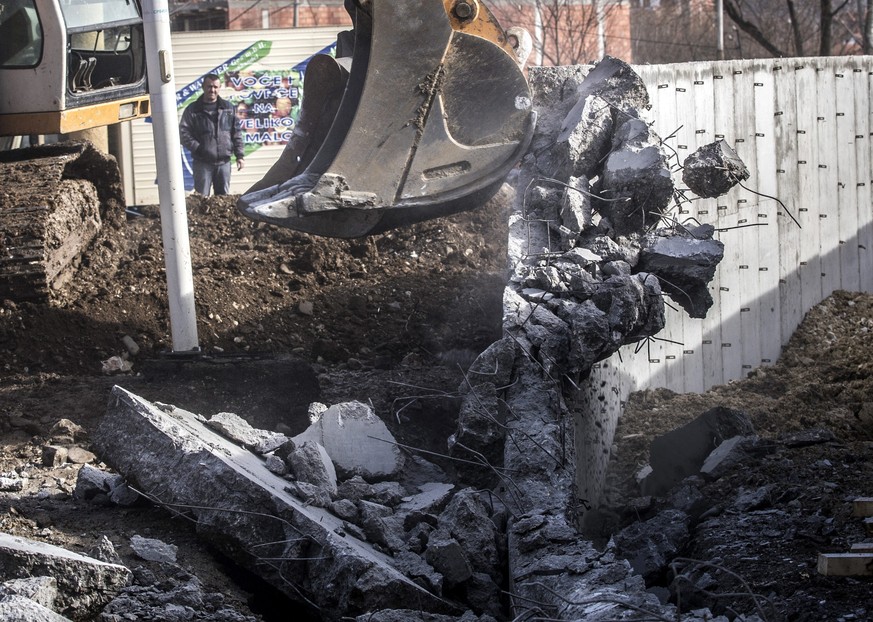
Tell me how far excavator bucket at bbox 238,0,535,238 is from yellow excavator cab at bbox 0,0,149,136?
2701 millimetres

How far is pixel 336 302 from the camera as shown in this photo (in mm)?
6840

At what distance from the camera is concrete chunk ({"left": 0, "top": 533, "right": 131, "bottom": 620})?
3443 millimetres

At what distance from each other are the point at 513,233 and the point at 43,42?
4.10m

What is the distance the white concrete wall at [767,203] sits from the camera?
756cm

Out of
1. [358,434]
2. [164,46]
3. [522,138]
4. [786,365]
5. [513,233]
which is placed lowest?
[786,365]

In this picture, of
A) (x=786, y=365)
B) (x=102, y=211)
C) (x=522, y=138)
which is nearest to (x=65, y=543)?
(x=522, y=138)

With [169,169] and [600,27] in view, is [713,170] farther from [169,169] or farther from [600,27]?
[600,27]

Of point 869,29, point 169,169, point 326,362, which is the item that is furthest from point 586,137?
point 869,29

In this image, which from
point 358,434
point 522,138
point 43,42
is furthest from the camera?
point 43,42

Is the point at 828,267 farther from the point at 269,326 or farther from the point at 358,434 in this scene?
the point at 358,434

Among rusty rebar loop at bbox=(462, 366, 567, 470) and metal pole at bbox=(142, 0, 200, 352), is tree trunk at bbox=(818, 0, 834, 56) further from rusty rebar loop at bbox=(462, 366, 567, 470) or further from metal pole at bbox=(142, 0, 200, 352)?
rusty rebar loop at bbox=(462, 366, 567, 470)

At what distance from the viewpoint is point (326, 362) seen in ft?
20.8

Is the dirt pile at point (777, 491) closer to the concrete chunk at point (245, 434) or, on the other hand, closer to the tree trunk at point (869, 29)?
the concrete chunk at point (245, 434)

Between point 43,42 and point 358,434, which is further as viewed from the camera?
point 43,42
